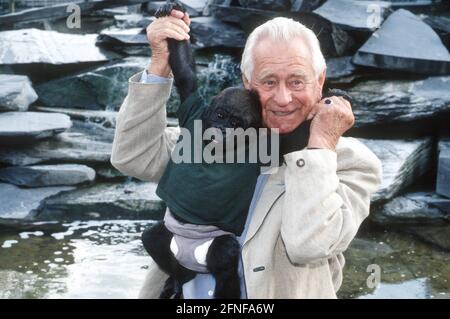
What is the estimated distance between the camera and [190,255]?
2.05 m

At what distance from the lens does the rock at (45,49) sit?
9.08 meters

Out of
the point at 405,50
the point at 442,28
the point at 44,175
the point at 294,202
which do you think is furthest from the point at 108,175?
the point at 294,202

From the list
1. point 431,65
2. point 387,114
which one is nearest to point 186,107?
point 387,114

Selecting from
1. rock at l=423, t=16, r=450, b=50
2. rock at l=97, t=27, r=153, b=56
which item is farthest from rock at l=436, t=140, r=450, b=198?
rock at l=97, t=27, r=153, b=56

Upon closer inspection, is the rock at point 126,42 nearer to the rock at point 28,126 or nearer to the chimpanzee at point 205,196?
the rock at point 28,126

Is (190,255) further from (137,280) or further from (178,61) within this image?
(137,280)

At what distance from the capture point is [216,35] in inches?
361

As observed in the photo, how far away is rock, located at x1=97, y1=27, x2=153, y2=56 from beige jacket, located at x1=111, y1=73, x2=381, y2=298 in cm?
764

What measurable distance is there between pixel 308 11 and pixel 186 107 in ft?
22.1

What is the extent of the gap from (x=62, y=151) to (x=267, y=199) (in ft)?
20.0

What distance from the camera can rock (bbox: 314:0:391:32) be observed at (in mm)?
8188

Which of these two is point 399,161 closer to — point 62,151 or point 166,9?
point 62,151

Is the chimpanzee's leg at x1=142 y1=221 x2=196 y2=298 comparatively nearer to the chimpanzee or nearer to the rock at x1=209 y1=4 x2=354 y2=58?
the chimpanzee

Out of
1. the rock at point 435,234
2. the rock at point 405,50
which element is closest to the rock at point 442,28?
the rock at point 405,50
